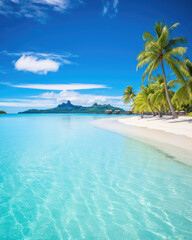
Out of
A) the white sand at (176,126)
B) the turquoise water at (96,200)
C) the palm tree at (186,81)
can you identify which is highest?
the palm tree at (186,81)

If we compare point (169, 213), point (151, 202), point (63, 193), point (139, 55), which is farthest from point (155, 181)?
point (139, 55)

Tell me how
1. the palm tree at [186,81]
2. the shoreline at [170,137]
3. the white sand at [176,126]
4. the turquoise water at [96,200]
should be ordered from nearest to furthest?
the turquoise water at [96,200] → the shoreline at [170,137] → the white sand at [176,126] → the palm tree at [186,81]

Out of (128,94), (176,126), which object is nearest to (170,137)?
(176,126)

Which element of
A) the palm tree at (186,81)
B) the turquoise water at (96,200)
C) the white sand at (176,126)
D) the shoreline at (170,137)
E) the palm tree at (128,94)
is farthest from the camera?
the palm tree at (128,94)

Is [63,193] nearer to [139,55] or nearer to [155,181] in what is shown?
[155,181]

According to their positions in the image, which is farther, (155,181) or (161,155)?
(161,155)

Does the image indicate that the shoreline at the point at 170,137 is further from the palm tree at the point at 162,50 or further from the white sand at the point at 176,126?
the palm tree at the point at 162,50

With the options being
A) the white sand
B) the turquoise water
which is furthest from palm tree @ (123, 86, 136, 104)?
the turquoise water

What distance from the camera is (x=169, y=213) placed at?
10.2 feet

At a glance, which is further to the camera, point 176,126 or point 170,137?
point 176,126

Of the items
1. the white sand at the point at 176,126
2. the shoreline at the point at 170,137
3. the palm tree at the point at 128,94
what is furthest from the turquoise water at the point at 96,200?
the palm tree at the point at 128,94

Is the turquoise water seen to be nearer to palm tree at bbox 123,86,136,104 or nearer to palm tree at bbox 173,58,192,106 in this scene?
palm tree at bbox 173,58,192,106

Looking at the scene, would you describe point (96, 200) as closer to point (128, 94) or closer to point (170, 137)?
point (170, 137)

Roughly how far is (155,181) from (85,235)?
2598mm
